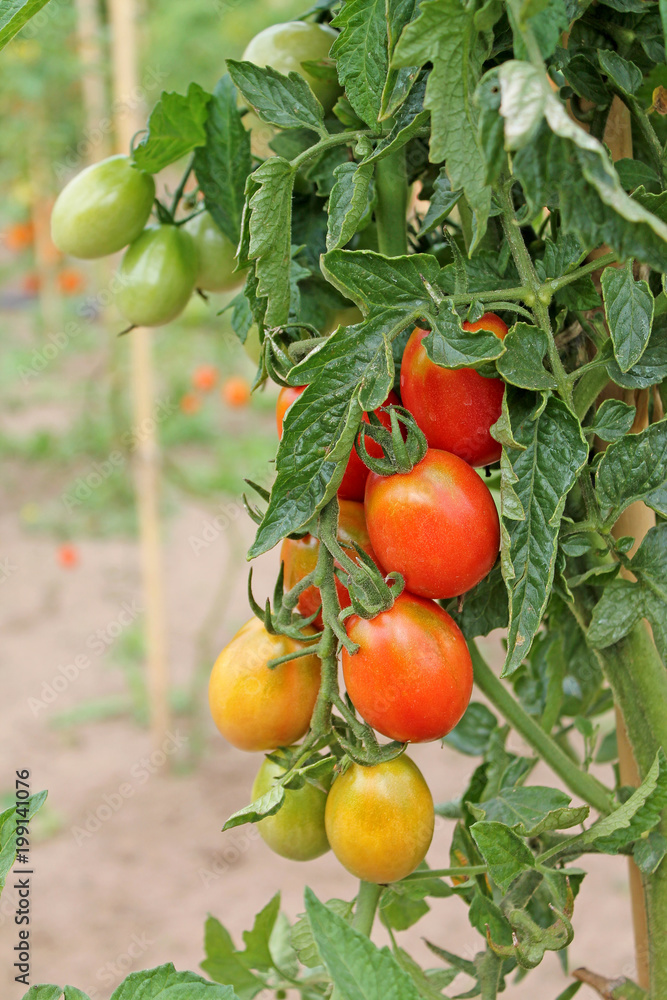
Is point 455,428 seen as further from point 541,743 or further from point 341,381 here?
point 541,743

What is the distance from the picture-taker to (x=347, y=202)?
48 cm

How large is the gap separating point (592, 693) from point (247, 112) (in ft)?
1.85

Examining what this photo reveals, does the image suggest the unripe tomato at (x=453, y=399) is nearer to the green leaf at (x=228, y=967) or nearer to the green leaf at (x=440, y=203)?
the green leaf at (x=440, y=203)

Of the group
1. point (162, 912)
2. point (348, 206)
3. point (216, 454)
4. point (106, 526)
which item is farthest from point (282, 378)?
point (216, 454)

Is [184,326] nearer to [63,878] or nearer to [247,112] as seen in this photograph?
[63,878]

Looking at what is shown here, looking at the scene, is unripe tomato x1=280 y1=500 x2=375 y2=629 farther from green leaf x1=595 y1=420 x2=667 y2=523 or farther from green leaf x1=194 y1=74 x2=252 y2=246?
green leaf x1=194 y1=74 x2=252 y2=246

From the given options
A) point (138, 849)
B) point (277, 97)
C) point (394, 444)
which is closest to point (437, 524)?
point (394, 444)

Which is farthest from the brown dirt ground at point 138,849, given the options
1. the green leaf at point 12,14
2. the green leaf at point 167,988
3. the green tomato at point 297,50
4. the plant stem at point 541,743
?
the green leaf at point 12,14

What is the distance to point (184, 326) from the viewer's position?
5.20 meters

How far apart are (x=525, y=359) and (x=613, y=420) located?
0.07m

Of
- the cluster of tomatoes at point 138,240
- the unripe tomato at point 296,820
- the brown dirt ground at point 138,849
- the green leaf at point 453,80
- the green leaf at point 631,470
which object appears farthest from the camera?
the brown dirt ground at point 138,849

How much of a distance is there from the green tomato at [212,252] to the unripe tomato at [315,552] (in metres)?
0.26

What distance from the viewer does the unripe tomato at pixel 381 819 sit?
1.71 feet

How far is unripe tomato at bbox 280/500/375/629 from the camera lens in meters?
0.53
